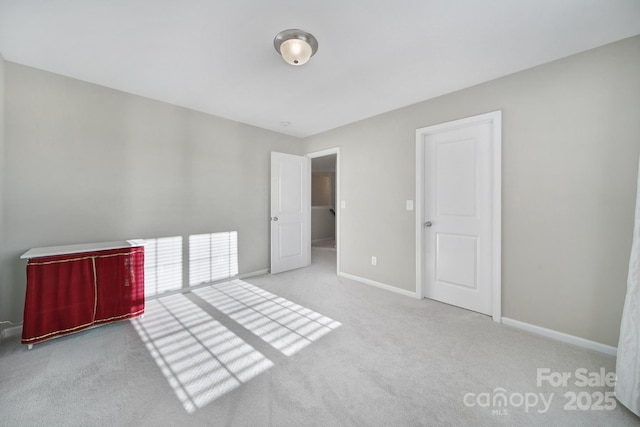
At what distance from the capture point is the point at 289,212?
4.40 meters

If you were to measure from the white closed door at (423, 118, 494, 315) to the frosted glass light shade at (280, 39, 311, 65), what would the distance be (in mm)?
1888

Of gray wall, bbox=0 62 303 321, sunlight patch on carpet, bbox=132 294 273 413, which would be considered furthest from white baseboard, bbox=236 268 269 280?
sunlight patch on carpet, bbox=132 294 273 413

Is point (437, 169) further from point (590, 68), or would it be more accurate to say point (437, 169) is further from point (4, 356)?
point (4, 356)

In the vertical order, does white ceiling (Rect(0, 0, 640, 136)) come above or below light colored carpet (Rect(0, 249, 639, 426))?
above

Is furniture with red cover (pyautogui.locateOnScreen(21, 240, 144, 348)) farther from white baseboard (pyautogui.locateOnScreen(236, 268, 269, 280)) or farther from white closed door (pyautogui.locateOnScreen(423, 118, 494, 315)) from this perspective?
white closed door (pyautogui.locateOnScreen(423, 118, 494, 315))

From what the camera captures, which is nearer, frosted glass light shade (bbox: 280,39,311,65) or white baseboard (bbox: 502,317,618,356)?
frosted glass light shade (bbox: 280,39,311,65)

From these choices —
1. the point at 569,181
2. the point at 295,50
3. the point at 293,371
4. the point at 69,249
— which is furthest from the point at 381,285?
the point at 69,249

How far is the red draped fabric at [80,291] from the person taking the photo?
6.64 feet

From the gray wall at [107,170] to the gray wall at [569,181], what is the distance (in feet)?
10.1

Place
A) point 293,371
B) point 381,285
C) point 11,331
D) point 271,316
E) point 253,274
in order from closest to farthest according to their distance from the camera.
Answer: point 293,371, point 11,331, point 271,316, point 381,285, point 253,274

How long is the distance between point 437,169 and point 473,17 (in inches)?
63.1

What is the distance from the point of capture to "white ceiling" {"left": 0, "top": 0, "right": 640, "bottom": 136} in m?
1.62

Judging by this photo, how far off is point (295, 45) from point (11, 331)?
3.50 metres

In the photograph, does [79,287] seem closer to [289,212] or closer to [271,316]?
[271,316]
